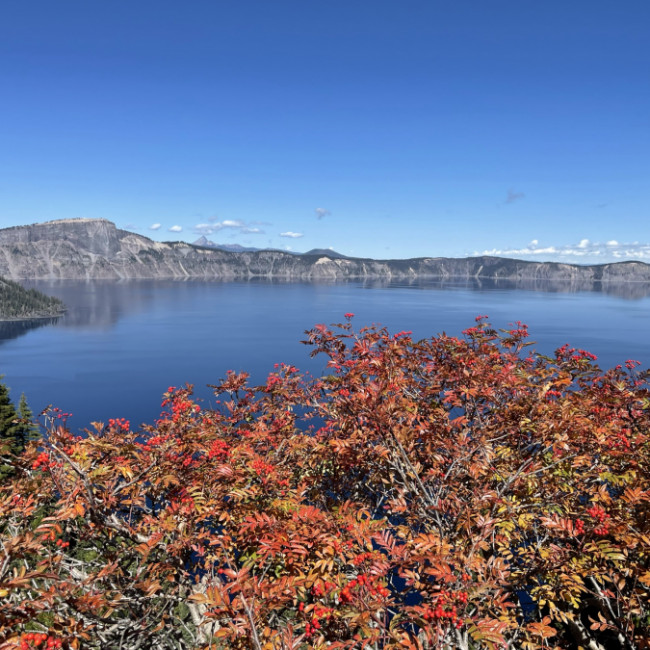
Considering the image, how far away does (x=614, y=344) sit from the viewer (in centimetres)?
9119

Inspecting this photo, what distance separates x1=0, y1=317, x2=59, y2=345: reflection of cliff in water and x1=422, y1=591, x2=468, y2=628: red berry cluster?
142m

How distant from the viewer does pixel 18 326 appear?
142 meters

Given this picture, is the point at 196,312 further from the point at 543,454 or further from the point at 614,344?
the point at 543,454

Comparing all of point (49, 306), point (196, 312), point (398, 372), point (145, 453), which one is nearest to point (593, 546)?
point (398, 372)

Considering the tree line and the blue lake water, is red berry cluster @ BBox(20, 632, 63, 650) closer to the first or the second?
the blue lake water

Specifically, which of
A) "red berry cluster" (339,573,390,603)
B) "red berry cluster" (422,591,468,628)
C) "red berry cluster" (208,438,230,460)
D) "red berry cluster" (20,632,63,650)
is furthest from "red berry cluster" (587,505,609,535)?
"red berry cluster" (20,632,63,650)

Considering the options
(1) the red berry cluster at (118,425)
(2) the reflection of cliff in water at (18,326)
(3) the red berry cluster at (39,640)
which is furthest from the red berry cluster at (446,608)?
(2) the reflection of cliff in water at (18,326)

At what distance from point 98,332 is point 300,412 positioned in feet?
304

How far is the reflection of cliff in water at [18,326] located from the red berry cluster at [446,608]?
466ft

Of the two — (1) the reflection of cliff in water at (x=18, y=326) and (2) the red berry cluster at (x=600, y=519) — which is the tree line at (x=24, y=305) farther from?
(2) the red berry cluster at (x=600, y=519)

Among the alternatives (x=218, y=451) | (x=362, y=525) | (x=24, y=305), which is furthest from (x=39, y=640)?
(x=24, y=305)

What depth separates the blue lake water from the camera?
69.1 meters

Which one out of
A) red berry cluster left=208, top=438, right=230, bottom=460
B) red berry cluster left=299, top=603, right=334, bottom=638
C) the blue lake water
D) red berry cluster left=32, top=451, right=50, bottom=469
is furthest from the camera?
the blue lake water

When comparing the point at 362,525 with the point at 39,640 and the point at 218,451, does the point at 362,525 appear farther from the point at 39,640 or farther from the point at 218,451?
the point at 218,451
